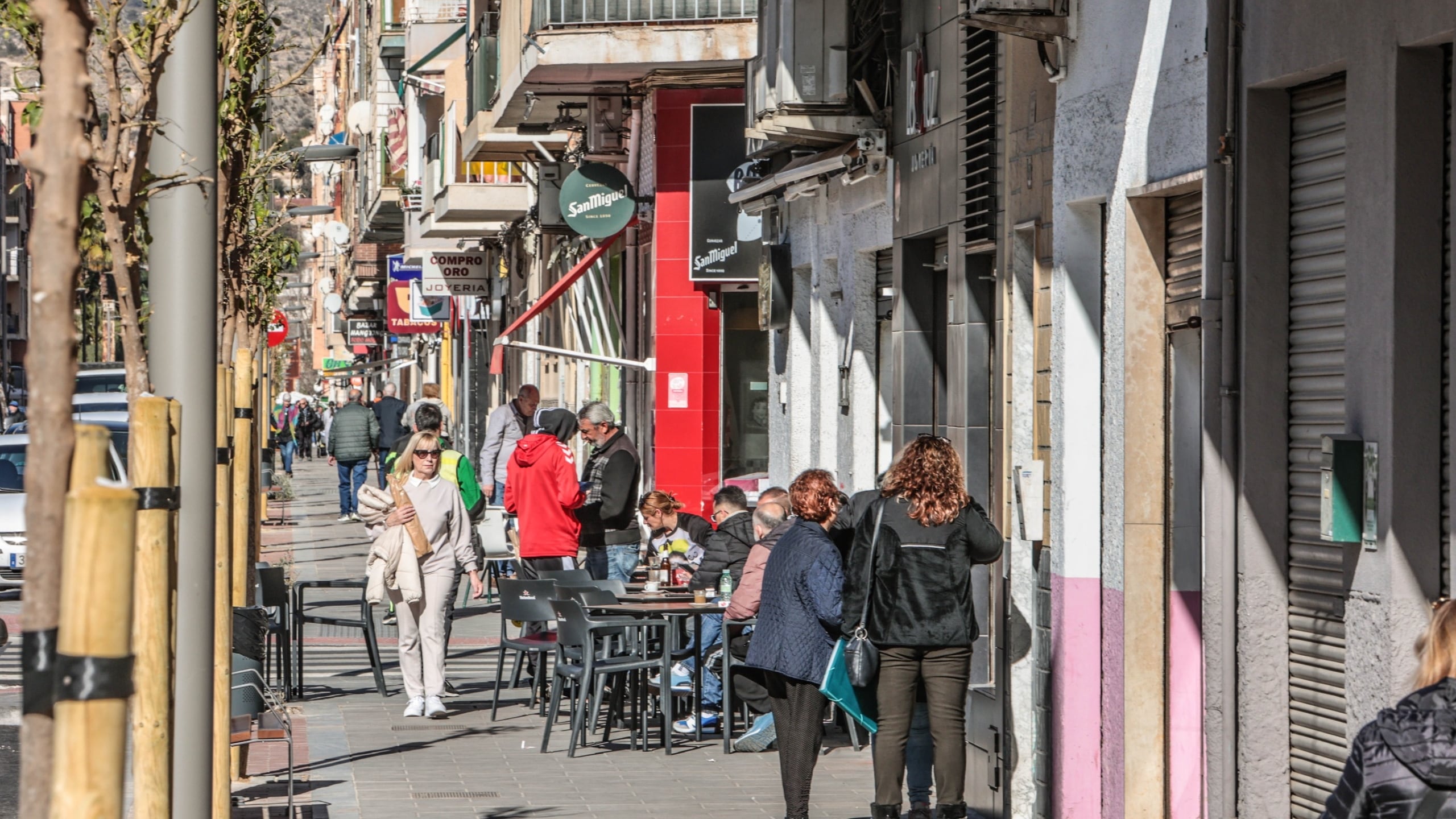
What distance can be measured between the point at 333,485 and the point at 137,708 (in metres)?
41.6

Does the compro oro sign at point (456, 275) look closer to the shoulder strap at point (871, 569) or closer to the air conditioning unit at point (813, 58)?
the air conditioning unit at point (813, 58)

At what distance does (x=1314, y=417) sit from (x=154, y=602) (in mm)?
4037

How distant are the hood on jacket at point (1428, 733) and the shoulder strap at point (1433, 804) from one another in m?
0.01

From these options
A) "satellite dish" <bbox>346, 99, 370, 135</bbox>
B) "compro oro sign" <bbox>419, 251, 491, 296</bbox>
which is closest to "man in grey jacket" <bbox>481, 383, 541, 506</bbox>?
"compro oro sign" <bbox>419, 251, 491, 296</bbox>

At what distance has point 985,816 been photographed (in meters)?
10.5

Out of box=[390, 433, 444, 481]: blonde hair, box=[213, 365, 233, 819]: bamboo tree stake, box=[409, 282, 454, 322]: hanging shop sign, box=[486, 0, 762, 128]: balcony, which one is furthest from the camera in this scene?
box=[409, 282, 454, 322]: hanging shop sign

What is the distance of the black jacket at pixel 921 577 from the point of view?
9320 mm

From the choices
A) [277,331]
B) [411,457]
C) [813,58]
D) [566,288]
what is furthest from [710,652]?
[277,331]

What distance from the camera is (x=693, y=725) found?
13055 millimetres

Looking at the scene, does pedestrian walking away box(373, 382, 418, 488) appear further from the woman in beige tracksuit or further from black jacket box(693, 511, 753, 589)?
black jacket box(693, 511, 753, 589)

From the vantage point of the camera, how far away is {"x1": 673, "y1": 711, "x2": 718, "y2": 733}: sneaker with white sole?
43.1 ft

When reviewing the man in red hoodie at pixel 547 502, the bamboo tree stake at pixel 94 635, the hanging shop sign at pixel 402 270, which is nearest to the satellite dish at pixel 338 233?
the hanging shop sign at pixel 402 270

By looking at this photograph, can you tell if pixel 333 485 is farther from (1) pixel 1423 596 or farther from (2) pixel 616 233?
(1) pixel 1423 596

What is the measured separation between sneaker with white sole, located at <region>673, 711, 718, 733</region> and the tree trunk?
31.7 ft
